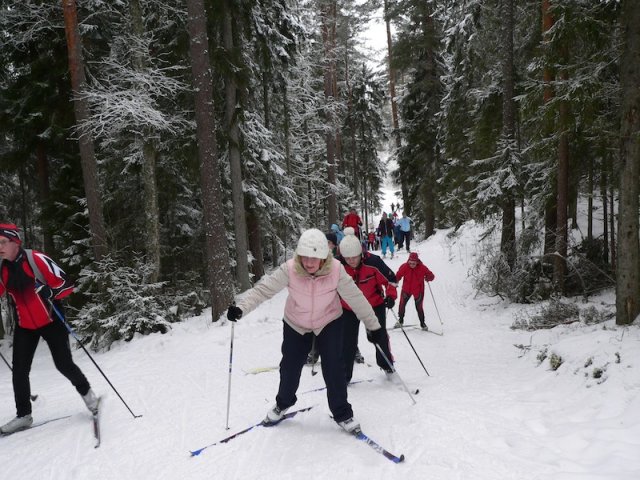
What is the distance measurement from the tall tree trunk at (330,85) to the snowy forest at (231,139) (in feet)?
10.9

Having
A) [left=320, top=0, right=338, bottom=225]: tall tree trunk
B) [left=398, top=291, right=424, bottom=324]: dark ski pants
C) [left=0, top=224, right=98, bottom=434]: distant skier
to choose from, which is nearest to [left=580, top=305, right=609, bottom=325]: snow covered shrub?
[left=398, top=291, right=424, bottom=324]: dark ski pants

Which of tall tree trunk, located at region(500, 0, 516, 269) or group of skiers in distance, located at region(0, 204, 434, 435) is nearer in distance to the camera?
group of skiers in distance, located at region(0, 204, 434, 435)

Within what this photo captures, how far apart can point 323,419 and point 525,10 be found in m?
11.3

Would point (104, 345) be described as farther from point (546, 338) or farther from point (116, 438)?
point (546, 338)

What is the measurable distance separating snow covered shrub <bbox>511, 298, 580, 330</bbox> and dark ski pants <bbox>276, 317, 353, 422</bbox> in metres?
5.69

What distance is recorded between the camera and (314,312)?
414 centimetres

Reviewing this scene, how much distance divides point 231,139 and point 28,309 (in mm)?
8571

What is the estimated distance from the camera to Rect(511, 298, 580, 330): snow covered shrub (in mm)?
8086

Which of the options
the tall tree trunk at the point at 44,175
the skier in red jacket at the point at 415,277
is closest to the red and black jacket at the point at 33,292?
the skier in red jacket at the point at 415,277

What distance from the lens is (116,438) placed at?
456 cm

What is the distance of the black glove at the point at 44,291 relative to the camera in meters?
4.66

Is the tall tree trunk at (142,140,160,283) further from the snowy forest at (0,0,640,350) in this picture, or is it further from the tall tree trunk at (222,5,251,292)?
the tall tree trunk at (222,5,251,292)

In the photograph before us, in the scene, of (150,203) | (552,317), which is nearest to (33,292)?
(150,203)

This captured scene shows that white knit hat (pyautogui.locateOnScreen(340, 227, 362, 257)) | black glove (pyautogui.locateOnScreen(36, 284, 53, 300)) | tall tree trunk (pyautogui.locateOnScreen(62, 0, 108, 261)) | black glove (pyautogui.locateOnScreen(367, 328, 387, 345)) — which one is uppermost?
tall tree trunk (pyautogui.locateOnScreen(62, 0, 108, 261))
